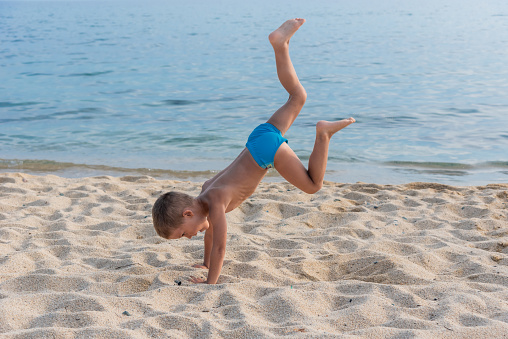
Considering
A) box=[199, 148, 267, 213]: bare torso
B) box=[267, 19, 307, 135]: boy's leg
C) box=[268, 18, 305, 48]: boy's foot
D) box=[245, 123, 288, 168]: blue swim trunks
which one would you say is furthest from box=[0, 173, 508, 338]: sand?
box=[268, 18, 305, 48]: boy's foot

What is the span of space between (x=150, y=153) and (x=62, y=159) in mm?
1559

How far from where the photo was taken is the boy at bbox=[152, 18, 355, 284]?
3.55m

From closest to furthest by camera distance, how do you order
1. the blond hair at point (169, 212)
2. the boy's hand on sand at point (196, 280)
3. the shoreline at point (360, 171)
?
the blond hair at point (169, 212) → the boy's hand on sand at point (196, 280) → the shoreline at point (360, 171)

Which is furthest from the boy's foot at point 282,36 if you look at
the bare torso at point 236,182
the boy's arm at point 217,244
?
the boy's arm at point 217,244

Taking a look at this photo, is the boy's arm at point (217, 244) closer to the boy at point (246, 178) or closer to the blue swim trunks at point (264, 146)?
the boy at point (246, 178)

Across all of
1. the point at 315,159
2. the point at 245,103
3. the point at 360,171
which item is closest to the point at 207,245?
the point at 315,159

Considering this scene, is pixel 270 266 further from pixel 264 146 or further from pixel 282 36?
pixel 282 36

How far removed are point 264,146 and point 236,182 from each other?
34 centimetres

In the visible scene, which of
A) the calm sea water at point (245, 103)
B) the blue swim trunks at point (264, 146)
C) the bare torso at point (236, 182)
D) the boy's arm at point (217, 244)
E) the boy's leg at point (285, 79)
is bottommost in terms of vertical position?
the calm sea water at point (245, 103)

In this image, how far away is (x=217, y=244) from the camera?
3.58 meters

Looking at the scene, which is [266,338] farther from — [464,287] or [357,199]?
[357,199]

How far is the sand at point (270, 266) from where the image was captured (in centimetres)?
294

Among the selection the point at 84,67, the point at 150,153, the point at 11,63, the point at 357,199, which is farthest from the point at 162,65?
the point at 357,199

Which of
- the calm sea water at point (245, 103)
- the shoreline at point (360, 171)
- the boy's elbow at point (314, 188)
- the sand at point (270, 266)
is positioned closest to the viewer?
the sand at point (270, 266)
